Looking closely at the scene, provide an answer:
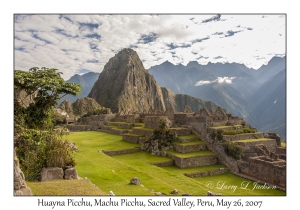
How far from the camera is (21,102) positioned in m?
12.6

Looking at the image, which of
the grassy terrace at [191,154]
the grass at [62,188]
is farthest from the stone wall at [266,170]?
the grass at [62,188]

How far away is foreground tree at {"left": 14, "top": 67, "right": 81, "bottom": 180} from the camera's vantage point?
9930mm

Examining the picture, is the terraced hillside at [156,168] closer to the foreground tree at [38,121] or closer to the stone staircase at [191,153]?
the stone staircase at [191,153]

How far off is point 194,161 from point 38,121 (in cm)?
1279

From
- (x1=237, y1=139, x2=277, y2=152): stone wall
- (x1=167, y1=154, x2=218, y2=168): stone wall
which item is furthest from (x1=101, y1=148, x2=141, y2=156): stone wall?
(x1=237, y1=139, x2=277, y2=152): stone wall

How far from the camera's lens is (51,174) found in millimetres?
9328

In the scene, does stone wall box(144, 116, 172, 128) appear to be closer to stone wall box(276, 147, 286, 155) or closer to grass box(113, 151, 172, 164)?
grass box(113, 151, 172, 164)

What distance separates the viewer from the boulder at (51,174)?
920cm

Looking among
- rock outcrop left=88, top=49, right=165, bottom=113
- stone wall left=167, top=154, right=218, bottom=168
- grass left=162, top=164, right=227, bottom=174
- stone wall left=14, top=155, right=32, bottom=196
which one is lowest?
grass left=162, top=164, right=227, bottom=174

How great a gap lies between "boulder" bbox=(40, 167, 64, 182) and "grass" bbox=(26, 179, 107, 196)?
36 cm

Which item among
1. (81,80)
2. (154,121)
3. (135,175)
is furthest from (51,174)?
(154,121)

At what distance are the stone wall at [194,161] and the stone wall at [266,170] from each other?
8.94 feet

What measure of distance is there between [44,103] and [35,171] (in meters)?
4.51
